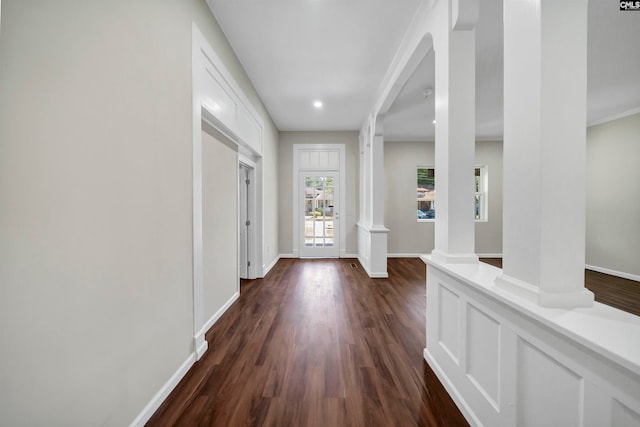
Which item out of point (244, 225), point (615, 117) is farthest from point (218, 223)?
point (615, 117)

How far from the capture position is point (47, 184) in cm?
90

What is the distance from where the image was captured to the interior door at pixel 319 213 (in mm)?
5895

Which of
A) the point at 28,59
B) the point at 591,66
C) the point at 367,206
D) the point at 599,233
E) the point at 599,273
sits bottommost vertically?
the point at 599,273

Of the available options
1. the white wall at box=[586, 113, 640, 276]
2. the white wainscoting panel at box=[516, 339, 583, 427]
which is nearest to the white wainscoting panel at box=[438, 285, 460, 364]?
the white wainscoting panel at box=[516, 339, 583, 427]

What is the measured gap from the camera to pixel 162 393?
1518 mm

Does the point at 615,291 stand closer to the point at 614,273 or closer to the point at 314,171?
the point at 614,273

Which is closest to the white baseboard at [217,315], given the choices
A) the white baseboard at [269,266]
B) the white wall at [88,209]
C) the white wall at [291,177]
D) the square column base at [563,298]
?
the white wall at [88,209]

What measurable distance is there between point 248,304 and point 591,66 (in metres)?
5.00

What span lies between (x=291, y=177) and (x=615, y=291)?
18.9 feet

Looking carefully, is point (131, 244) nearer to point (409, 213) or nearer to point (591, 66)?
point (591, 66)

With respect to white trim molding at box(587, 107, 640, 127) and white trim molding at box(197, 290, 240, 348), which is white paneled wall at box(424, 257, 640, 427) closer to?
white trim molding at box(197, 290, 240, 348)

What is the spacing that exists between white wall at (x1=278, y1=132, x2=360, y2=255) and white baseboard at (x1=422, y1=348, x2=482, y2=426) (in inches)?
161

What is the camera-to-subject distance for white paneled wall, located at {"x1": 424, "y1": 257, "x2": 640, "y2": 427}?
71cm

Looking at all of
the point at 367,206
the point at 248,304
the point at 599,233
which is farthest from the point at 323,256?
the point at 599,233
